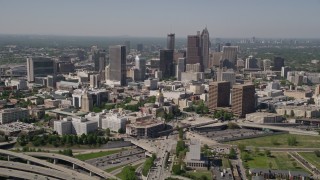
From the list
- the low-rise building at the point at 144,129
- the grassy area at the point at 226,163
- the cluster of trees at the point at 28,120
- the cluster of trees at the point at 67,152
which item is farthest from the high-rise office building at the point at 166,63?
the grassy area at the point at 226,163

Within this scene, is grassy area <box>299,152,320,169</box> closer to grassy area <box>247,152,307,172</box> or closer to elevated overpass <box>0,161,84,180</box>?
grassy area <box>247,152,307,172</box>

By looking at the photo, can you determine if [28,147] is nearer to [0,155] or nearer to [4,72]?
[0,155]

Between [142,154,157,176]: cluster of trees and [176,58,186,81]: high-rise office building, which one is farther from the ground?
[176,58,186,81]: high-rise office building

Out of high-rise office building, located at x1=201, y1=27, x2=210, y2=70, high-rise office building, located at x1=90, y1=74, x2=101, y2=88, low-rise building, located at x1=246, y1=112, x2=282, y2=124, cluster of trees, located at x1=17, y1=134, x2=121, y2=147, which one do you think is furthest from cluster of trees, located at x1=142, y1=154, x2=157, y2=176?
high-rise office building, located at x1=201, y1=27, x2=210, y2=70

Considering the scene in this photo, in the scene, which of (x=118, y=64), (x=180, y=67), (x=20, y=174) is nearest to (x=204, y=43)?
(x=180, y=67)

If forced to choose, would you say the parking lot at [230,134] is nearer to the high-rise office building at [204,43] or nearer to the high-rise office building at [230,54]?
the high-rise office building at [204,43]

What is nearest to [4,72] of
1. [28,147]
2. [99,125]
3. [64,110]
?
[64,110]

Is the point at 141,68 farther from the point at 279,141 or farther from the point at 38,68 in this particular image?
the point at 279,141
